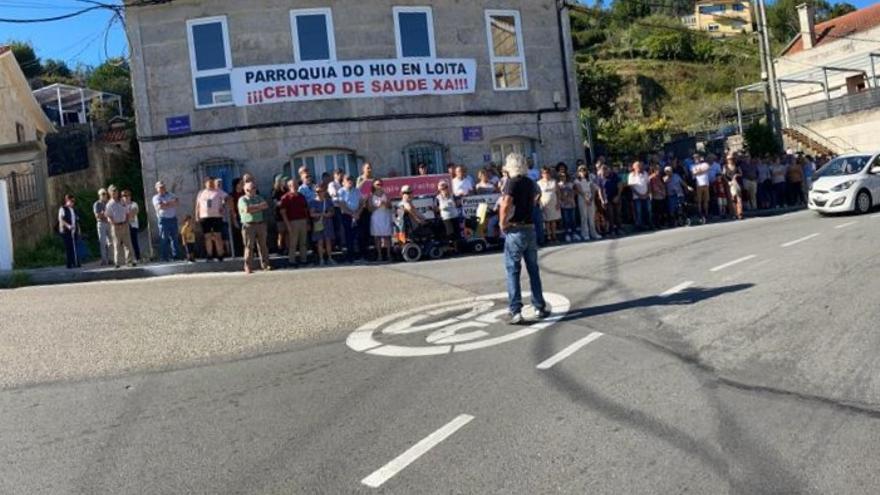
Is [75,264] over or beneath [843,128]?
beneath

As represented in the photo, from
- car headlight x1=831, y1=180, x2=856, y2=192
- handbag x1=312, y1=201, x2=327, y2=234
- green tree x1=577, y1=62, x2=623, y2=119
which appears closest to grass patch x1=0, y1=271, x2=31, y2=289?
handbag x1=312, y1=201, x2=327, y2=234

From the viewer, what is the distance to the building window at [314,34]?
18.4 metres

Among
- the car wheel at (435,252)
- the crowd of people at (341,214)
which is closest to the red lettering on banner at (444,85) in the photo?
the crowd of people at (341,214)

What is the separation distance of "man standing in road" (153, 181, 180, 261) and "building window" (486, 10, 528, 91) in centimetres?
930

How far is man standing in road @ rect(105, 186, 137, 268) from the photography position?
14797 mm

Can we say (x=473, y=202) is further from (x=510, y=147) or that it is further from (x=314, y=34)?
(x=314, y=34)

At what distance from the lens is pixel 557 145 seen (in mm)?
20891

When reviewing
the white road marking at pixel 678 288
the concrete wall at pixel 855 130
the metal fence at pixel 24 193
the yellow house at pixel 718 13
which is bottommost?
the white road marking at pixel 678 288

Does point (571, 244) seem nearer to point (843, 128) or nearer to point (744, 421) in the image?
point (744, 421)

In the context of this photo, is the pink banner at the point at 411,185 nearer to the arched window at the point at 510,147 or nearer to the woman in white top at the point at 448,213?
the woman in white top at the point at 448,213

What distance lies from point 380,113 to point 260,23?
3.60m

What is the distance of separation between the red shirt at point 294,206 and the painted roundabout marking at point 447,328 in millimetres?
6063

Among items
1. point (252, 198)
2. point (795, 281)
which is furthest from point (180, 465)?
point (252, 198)

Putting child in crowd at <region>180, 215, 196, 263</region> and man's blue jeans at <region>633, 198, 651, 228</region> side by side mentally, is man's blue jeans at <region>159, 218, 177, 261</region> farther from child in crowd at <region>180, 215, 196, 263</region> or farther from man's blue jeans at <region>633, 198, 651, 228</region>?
man's blue jeans at <region>633, 198, 651, 228</region>
